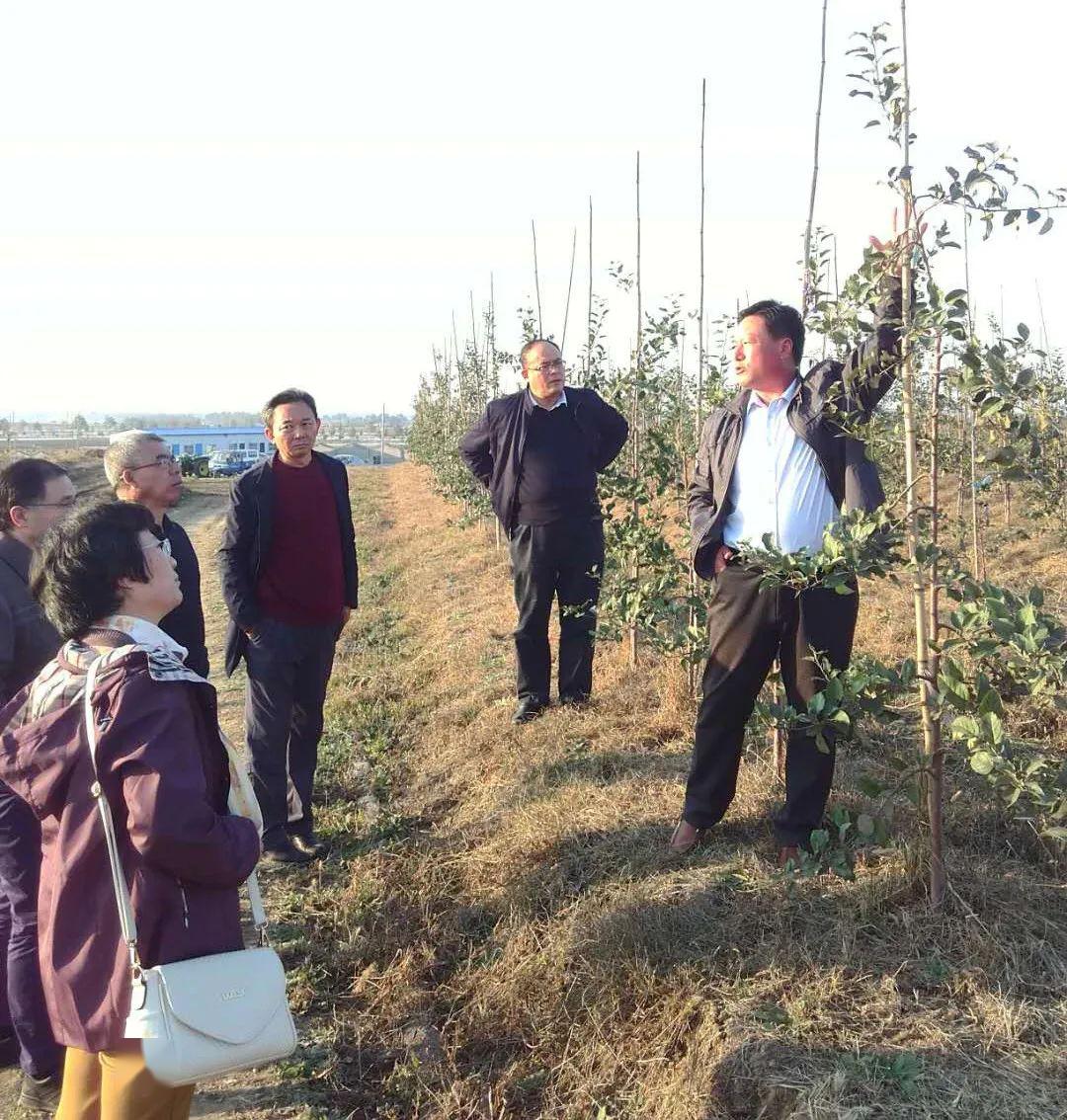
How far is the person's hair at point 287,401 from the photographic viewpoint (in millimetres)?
4246

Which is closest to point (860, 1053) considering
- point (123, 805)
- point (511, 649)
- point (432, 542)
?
point (123, 805)

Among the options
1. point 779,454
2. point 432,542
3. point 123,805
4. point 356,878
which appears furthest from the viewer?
point 432,542

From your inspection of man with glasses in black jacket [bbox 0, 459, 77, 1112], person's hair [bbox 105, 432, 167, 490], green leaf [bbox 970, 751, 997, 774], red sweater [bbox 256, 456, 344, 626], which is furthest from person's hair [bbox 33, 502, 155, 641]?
red sweater [bbox 256, 456, 344, 626]

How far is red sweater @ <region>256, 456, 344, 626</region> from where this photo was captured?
4.34 metres

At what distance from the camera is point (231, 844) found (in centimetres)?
195

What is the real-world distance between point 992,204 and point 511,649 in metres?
5.00

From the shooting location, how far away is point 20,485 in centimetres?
309

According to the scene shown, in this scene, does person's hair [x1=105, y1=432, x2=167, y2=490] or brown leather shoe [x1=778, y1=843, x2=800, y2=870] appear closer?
brown leather shoe [x1=778, y1=843, x2=800, y2=870]

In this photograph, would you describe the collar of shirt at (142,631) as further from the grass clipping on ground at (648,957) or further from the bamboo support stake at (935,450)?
the bamboo support stake at (935,450)

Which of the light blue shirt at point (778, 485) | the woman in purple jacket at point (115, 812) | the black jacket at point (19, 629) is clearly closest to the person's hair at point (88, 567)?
the woman in purple jacket at point (115, 812)

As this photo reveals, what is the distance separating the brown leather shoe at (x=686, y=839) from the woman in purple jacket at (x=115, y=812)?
1.98 m

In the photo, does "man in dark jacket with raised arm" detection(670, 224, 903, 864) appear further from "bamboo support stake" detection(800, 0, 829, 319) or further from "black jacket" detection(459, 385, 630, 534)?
"black jacket" detection(459, 385, 630, 534)

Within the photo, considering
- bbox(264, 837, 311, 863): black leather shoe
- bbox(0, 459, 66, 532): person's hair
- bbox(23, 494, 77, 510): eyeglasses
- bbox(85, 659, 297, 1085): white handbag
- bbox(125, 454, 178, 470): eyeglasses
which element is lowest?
bbox(264, 837, 311, 863): black leather shoe

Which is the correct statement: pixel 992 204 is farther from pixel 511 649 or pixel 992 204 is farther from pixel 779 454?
pixel 511 649
